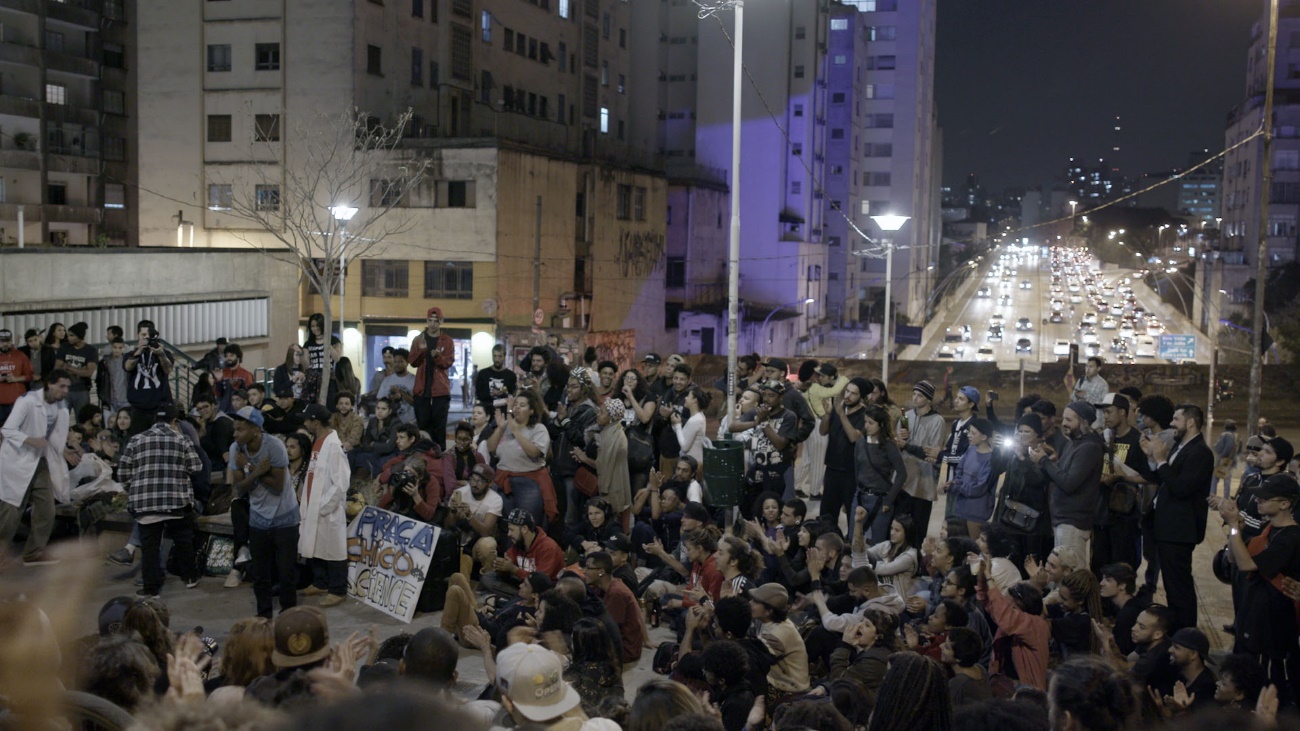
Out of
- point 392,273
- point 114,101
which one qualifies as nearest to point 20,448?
point 392,273

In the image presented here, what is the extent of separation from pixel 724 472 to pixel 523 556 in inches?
97.0

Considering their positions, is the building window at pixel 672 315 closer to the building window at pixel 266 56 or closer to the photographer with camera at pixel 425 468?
the building window at pixel 266 56

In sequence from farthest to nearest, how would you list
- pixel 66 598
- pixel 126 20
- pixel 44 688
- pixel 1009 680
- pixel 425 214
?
pixel 126 20
pixel 425 214
pixel 1009 680
pixel 66 598
pixel 44 688

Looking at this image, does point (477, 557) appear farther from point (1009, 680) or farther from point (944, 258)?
point (944, 258)

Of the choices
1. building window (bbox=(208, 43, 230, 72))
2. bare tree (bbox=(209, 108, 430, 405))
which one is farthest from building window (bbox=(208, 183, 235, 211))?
building window (bbox=(208, 43, 230, 72))

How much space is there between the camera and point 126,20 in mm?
61906

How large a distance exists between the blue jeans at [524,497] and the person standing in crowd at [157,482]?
300 centimetres

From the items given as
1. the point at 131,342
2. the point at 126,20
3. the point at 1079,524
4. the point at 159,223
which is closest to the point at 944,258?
the point at 126,20

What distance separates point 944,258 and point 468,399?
122 m

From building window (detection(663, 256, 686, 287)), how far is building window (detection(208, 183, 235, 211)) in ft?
79.3

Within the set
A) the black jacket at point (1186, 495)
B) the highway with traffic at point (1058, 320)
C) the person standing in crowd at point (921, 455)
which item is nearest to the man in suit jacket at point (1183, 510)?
the black jacket at point (1186, 495)

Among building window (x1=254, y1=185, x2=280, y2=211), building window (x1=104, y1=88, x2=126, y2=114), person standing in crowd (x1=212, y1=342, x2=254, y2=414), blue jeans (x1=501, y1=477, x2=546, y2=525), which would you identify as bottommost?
blue jeans (x1=501, y1=477, x2=546, y2=525)

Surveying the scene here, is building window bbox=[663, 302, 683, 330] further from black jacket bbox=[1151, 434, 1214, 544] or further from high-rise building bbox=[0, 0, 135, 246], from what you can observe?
black jacket bbox=[1151, 434, 1214, 544]

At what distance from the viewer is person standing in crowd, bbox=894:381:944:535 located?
459 inches
